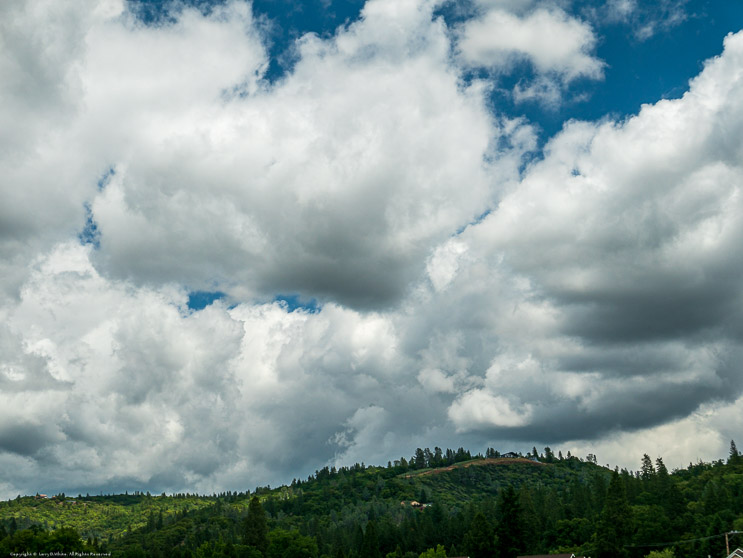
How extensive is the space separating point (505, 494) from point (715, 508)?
4440cm

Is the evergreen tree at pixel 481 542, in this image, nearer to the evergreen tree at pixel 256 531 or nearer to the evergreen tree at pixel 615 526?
the evergreen tree at pixel 615 526

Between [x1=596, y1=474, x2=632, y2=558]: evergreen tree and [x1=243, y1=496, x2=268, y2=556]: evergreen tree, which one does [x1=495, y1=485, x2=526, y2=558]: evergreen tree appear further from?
[x1=243, y1=496, x2=268, y2=556]: evergreen tree

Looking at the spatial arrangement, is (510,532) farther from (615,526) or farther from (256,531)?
(256,531)

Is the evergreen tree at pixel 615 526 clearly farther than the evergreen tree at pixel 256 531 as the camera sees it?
No

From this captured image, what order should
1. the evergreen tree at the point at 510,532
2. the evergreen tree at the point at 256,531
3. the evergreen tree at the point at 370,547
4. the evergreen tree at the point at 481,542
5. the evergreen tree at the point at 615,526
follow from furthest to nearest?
the evergreen tree at the point at 256,531 < the evergreen tree at the point at 370,547 < the evergreen tree at the point at 481,542 < the evergreen tree at the point at 510,532 < the evergreen tree at the point at 615,526

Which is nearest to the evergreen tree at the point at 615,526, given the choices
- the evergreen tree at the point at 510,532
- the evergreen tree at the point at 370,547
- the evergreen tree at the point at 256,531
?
the evergreen tree at the point at 510,532

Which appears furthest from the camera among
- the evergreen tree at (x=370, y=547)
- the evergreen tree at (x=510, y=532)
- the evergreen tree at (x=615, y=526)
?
the evergreen tree at (x=370, y=547)

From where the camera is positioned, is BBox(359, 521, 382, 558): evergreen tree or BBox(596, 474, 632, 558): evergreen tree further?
BBox(359, 521, 382, 558): evergreen tree

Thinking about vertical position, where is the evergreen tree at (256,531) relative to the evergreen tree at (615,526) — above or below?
above

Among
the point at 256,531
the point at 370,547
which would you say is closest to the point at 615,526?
the point at 370,547

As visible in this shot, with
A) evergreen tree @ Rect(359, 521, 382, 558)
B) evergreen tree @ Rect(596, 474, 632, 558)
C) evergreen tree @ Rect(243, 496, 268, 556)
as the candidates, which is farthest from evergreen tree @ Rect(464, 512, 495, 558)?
evergreen tree @ Rect(243, 496, 268, 556)

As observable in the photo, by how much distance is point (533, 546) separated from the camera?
16488 centimetres

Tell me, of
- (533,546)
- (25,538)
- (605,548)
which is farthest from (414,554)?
(25,538)

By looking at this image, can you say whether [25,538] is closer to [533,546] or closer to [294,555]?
[294,555]
